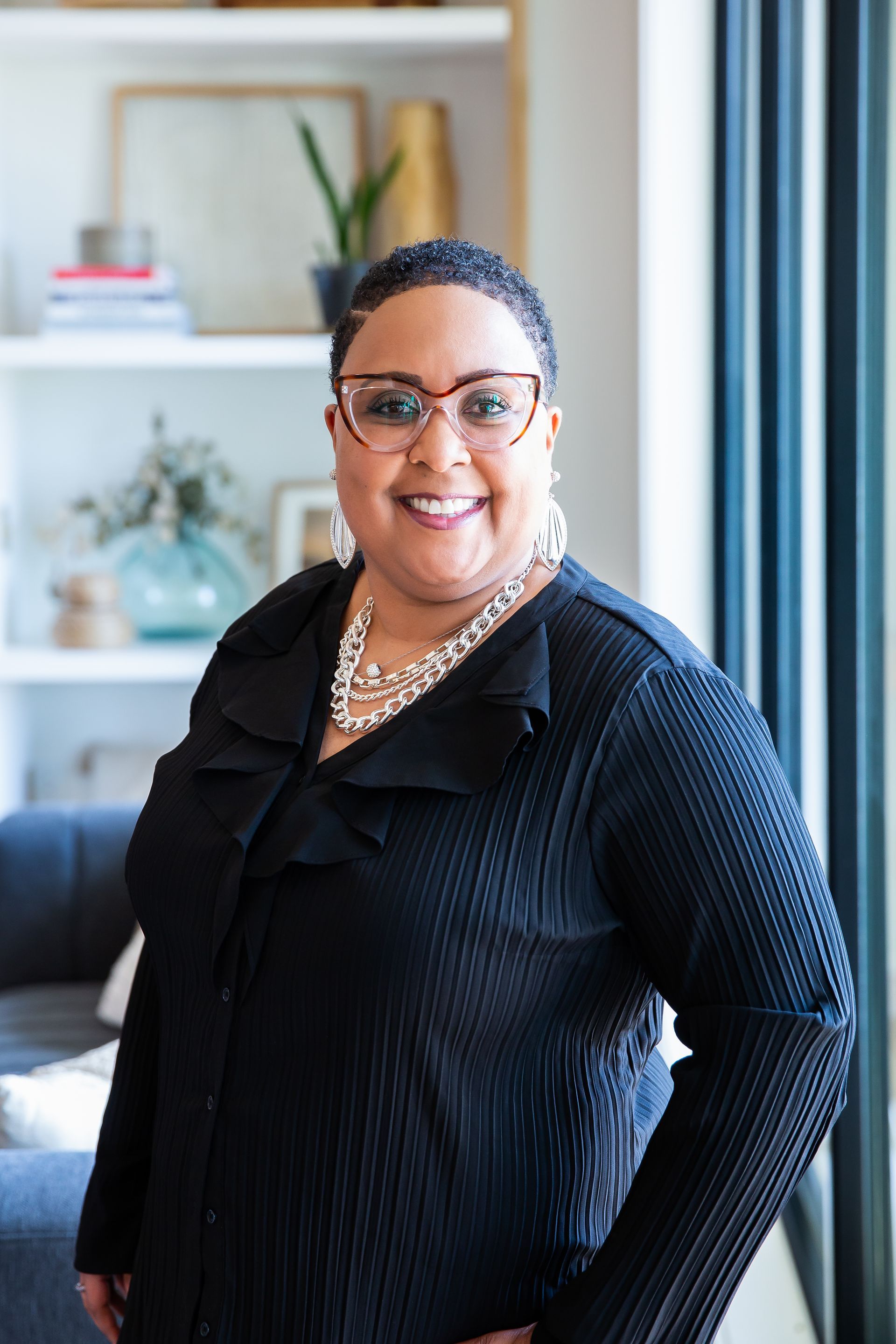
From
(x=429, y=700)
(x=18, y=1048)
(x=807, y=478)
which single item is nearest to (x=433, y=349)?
(x=429, y=700)

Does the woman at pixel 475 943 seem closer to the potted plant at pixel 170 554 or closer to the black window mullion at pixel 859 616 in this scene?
the black window mullion at pixel 859 616

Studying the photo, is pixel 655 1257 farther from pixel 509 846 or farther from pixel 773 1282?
pixel 773 1282

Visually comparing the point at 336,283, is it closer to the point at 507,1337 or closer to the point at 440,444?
the point at 440,444

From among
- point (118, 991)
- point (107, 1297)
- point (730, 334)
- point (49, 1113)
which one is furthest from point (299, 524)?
point (107, 1297)

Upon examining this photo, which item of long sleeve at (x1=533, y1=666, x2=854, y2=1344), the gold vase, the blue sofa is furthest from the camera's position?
the gold vase

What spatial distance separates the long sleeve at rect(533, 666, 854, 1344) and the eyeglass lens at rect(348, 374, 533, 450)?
208mm

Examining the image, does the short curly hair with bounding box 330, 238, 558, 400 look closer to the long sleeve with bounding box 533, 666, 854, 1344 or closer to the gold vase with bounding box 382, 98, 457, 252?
the long sleeve with bounding box 533, 666, 854, 1344

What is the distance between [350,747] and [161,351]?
2096 mm

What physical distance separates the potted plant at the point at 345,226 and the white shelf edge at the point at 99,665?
0.82 meters

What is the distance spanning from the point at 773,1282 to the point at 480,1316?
1.09 m

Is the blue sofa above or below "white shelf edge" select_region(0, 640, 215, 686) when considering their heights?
below

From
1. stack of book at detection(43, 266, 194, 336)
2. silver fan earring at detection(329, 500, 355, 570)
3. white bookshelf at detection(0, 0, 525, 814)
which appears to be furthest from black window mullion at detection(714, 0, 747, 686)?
stack of book at detection(43, 266, 194, 336)

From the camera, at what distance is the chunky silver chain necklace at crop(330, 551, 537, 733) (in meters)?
0.92

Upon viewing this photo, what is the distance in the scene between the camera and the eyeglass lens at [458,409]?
86 centimetres
